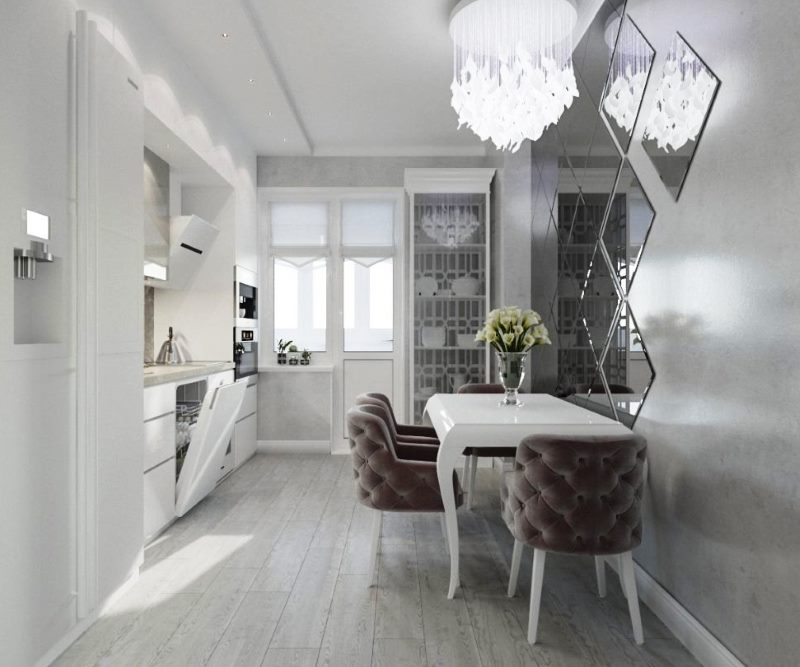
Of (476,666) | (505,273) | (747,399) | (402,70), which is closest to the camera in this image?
(747,399)

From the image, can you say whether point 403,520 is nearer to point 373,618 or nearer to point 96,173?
point 373,618

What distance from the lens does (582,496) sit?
6.74ft

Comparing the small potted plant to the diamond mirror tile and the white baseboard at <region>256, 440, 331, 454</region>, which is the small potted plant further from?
the diamond mirror tile

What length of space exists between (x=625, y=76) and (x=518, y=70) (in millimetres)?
487

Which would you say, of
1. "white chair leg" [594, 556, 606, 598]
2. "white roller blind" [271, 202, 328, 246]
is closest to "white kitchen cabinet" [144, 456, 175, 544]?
"white chair leg" [594, 556, 606, 598]

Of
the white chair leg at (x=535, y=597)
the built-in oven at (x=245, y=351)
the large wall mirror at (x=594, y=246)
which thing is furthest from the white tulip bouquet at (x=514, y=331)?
the built-in oven at (x=245, y=351)

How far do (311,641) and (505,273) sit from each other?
3.29 meters

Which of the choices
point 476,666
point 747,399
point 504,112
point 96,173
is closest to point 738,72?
point 747,399

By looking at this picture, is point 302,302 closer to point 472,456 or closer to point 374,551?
point 472,456

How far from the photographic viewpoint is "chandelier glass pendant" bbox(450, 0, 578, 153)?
274cm

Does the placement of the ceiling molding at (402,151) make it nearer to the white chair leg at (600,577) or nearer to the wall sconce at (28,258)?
the wall sconce at (28,258)

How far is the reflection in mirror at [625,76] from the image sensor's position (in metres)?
2.54

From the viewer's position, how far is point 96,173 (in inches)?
90.1

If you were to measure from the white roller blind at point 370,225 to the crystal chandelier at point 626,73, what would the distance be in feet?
9.73
